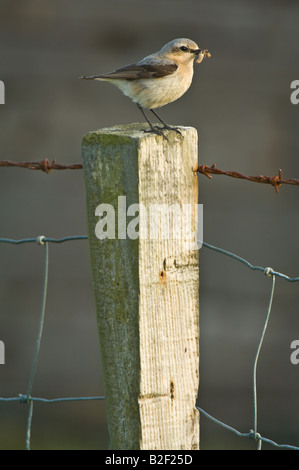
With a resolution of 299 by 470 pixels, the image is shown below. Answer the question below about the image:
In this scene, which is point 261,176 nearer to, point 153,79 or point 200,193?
point 153,79

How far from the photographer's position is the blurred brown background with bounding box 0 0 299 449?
231 inches

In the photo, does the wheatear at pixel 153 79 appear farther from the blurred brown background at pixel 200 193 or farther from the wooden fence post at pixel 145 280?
the blurred brown background at pixel 200 193

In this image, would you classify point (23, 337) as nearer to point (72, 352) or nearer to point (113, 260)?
point (72, 352)

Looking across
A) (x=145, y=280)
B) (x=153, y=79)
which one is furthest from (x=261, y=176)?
(x=153, y=79)

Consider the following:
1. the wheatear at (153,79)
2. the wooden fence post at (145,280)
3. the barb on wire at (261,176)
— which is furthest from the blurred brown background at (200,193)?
the wooden fence post at (145,280)

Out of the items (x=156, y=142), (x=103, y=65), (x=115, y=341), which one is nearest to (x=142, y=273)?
(x=115, y=341)

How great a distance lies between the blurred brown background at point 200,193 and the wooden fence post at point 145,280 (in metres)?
3.48

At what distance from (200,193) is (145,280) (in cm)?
375

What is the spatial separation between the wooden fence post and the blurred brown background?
3.48 metres

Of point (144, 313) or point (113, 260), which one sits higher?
point (113, 260)

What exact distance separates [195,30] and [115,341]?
13.1 feet

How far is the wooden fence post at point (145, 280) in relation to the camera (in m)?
2.35
